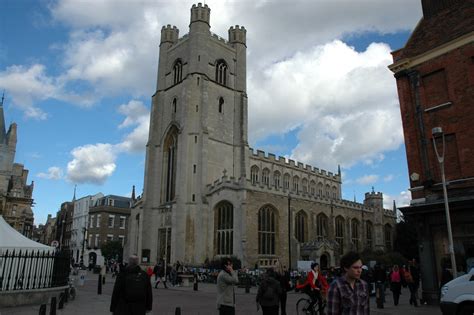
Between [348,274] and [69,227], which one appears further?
[69,227]

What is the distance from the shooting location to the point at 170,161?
43.7m

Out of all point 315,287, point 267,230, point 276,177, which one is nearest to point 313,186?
point 276,177

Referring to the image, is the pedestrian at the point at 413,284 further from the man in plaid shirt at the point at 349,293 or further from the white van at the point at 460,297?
the man in plaid shirt at the point at 349,293

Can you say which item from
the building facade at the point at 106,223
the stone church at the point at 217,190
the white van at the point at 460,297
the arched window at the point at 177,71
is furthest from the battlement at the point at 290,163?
the white van at the point at 460,297

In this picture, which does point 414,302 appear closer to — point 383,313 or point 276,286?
point 383,313

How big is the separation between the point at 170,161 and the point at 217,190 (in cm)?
908

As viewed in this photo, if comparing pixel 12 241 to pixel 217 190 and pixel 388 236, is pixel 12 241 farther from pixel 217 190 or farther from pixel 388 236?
pixel 388 236

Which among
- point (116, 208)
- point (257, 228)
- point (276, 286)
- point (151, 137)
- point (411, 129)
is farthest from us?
point (116, 208)

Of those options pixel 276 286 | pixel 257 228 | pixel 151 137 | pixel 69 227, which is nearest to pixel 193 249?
pixel 257 228

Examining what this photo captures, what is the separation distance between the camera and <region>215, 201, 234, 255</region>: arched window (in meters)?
35.7

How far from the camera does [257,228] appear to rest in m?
35.0

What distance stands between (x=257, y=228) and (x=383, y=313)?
22.2m

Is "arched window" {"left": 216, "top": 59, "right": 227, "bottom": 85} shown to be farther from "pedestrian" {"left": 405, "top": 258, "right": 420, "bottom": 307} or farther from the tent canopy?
"pedestrian" {"left": 405, "top": 258, "right": 420, "bottom": 307}

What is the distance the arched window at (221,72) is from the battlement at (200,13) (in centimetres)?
462
